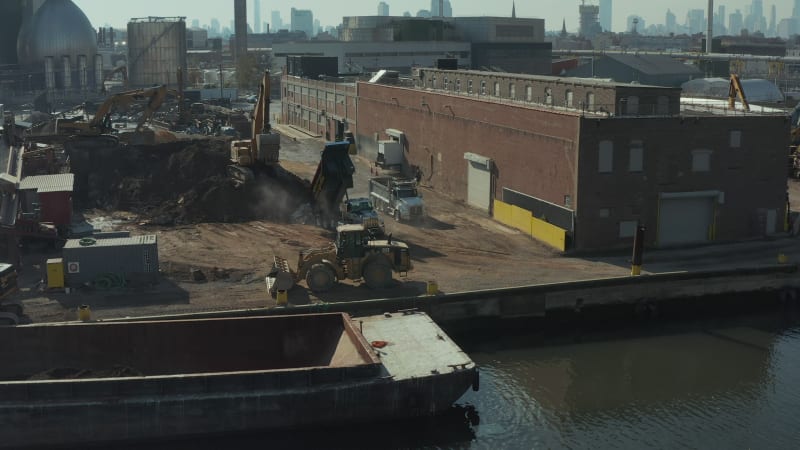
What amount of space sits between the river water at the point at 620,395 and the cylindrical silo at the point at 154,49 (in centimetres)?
10229

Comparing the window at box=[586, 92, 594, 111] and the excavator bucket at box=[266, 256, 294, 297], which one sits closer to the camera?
the excavator bucket at box=[266, 256, 294, 297]

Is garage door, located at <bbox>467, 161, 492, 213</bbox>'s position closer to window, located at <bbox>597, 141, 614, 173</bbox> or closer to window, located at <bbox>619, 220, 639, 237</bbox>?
window, located at <bbox>597, 141, 614, 173</bbox>

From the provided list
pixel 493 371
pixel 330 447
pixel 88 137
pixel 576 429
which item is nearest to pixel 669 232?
pixel 493 371

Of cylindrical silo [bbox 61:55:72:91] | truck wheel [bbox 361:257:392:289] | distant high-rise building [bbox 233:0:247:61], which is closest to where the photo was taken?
truck wheel [bbox 361:257:392:289]

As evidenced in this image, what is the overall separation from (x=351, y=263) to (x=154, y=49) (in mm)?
101133

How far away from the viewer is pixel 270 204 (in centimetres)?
4688

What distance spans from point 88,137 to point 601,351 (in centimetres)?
3825

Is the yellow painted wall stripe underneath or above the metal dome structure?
underneath

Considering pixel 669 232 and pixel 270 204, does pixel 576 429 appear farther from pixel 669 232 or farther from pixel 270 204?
pixel 270 204

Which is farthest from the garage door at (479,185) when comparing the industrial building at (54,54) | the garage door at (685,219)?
the industrial building at (54,54)

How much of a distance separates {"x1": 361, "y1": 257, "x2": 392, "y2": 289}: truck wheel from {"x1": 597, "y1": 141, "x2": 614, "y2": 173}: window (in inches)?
456

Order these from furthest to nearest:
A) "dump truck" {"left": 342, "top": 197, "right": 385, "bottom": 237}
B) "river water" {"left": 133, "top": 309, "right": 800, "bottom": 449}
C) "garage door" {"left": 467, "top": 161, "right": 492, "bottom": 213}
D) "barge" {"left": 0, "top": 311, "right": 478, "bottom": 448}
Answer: "garage door" {"left": 467, "top": 161, "right": 492, "bottom": 213} → "dump truck" {"left": 342, "top": 197, "right": 385, "bottom": 237} → "river water" {"left": 133, "top": 309, "right": 800, "bottom": 449} → "barge" {"left": 0, "top": 311, "right": 478, "bottom": 448}

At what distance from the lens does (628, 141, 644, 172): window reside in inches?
1587

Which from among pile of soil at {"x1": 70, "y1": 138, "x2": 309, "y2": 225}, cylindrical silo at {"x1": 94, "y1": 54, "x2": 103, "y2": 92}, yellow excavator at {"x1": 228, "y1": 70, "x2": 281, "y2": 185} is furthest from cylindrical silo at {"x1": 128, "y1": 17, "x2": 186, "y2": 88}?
yellow excavator at {"x1": 228, "y1": 70, "x2": 281, "y2": 185}
